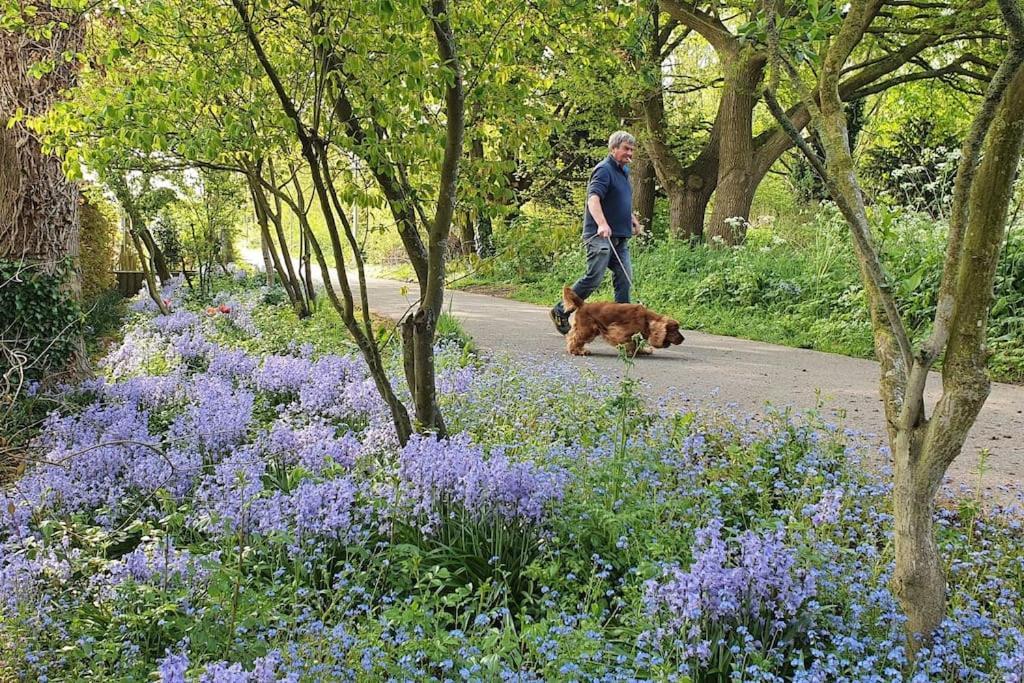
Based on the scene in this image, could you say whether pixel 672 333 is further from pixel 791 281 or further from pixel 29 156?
pixel 29 156

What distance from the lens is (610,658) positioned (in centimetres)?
259

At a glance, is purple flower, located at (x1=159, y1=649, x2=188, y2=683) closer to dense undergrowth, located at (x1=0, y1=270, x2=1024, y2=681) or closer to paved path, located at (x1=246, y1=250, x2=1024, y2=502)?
dense undergrowth, located at (x1=0, y1=270, x2=1024, y2=681)

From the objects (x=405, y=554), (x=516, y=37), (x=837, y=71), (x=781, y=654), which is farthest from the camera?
(x=516, y=37)

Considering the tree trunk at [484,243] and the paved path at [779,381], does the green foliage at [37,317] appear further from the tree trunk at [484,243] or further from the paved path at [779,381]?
the tree trunk at [484,243]

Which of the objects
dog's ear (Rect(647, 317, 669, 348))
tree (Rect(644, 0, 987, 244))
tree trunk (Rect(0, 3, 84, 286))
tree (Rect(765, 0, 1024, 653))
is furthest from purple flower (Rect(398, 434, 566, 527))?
tree (Rect(644, 0, 987, 244))

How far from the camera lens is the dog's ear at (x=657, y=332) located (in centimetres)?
825

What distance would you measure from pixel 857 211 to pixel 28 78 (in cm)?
835

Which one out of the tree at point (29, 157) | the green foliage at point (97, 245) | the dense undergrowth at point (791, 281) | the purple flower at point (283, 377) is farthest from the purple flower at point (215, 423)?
the green foliage at point (97, 245)

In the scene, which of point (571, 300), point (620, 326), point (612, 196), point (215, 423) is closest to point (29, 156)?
point (215, 423)

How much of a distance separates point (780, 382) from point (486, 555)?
446 cm

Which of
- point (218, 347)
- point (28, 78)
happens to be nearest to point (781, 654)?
point (218, 347)

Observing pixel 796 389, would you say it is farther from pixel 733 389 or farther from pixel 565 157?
pixel 565 157

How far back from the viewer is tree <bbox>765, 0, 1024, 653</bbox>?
2.28 meters

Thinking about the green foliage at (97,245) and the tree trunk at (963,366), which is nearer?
the tree trunk at (963,366)
